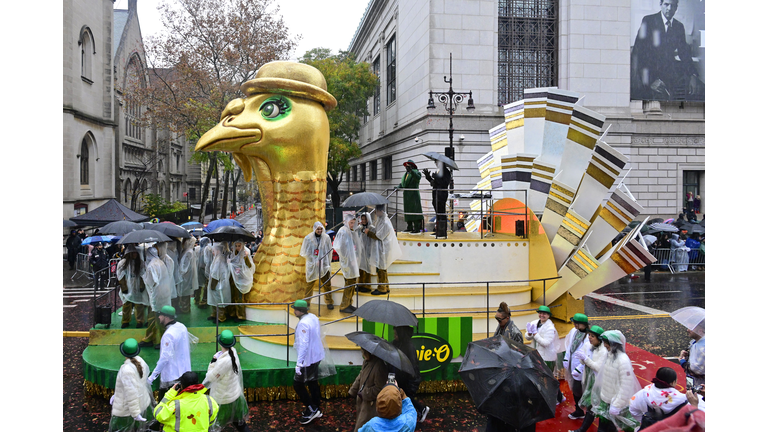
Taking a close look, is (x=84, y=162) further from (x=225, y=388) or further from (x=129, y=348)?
(x=225, y=388)

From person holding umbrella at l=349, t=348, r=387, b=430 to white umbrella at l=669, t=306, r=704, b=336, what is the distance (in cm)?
301

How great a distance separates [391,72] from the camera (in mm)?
34094

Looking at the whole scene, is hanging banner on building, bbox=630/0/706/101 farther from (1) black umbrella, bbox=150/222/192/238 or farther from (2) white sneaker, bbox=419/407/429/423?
(2) white sneaker, bbox=419/407/429/423

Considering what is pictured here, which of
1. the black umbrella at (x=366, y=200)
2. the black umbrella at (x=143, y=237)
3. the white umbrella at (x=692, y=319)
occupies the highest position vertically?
the black umbrella at (x=366, y=200)

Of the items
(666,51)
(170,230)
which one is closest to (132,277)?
(170,230)

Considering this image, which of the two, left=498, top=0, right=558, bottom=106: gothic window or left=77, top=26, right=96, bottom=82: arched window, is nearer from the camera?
left=77, top=26, right=96, bottom=82: arched window

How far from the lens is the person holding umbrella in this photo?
196 inches

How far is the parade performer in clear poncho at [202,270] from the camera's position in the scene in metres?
9.74

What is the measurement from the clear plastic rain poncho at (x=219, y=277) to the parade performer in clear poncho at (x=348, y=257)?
2188 mm

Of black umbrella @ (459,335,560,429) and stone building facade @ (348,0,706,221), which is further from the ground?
stone building facade @ (348,0,706,221)

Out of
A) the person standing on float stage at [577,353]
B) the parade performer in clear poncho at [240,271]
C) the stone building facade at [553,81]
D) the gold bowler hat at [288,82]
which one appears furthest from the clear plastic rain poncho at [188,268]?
the stone building facade at [553,81]

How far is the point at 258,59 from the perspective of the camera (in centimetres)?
2261

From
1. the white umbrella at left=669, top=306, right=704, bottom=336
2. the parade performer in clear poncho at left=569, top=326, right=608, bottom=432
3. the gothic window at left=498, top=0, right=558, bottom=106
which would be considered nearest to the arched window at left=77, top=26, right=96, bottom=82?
the gothic window at left=498, top=0, right=558, bottom=106

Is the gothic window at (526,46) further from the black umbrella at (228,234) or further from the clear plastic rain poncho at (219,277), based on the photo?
the clear plastic rain poncho at (219,277)
